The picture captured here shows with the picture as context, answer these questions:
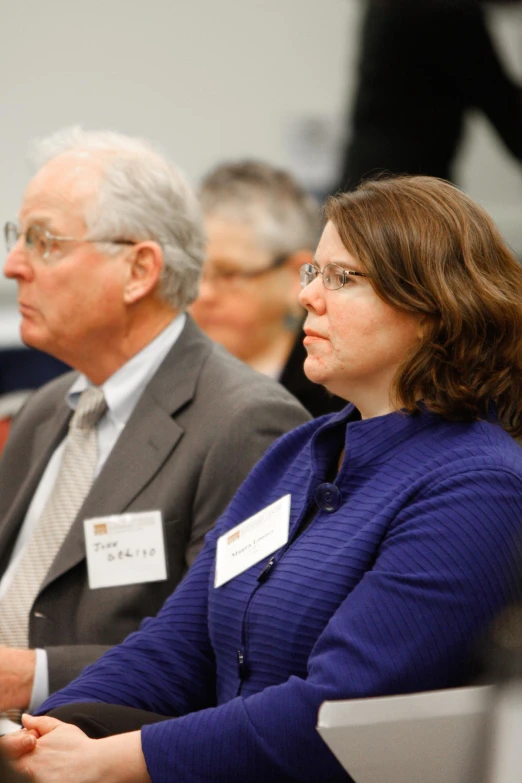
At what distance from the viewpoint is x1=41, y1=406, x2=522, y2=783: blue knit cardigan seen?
1.36m

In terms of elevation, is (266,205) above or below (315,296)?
below

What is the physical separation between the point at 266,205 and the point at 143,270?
1.11 m

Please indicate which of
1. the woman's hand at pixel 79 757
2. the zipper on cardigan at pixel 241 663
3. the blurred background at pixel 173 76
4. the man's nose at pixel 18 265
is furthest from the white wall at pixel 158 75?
the woman's hand at pixel 79 757

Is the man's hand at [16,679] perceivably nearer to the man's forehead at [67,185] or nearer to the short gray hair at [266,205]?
the man's forehead at [67,185]

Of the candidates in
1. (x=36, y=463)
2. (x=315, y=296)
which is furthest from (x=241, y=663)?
(x=36, y=463)

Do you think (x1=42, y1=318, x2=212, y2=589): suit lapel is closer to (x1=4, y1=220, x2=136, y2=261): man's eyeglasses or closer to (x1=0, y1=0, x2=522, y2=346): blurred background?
(x1=4, y1=220, x2=136, y2=261): man's eyeglasses

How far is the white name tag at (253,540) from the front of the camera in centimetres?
164

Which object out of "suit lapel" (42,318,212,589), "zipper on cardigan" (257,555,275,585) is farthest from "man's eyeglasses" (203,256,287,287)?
"zipper on cardigan" (257,555,275,585)

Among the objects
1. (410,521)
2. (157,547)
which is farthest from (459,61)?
(410,521)

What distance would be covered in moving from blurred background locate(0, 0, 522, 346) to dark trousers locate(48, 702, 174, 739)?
2.56 meters

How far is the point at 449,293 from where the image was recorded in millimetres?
1524

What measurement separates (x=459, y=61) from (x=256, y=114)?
103cm

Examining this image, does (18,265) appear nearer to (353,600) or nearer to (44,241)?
(44,241)

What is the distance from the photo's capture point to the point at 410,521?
143 cm
